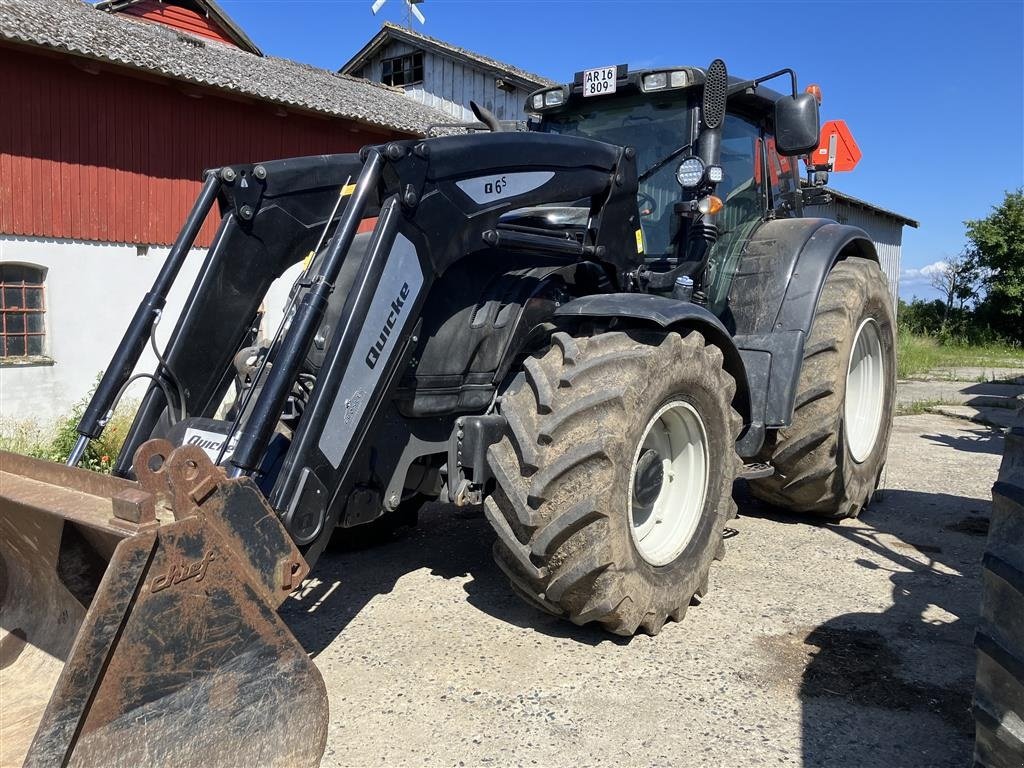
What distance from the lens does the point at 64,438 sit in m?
8.98

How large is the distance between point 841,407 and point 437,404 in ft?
8.19

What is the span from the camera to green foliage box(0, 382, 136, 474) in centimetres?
716

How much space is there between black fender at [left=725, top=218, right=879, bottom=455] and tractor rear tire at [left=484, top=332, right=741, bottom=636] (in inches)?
35.4

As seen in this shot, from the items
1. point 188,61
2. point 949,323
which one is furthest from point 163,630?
point 949,323

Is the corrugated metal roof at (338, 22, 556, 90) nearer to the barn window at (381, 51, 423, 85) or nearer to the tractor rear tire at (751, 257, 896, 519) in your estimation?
the barn window at (381, 51, 423, 85)

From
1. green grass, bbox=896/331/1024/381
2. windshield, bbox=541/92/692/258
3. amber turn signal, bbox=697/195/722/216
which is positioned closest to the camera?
amber turn signal, bbox=697/195/722/216

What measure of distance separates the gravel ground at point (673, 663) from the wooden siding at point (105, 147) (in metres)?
7.64

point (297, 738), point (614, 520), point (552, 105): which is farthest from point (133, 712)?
point (552, 105)

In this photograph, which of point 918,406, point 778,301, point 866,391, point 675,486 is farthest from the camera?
point 918,406

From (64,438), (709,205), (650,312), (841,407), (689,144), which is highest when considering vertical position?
(689,144)

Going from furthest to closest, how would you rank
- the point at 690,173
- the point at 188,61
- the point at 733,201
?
the point at 188,61 < the point at 733,201 < the point at 690,173

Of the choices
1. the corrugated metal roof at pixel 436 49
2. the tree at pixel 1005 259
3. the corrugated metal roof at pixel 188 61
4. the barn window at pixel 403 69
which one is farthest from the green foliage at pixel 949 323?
the corrugated metal roof at pixel 188 61

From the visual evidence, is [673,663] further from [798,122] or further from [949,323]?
[949,323]

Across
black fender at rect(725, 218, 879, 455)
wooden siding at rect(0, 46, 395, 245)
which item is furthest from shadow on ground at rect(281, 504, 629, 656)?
wooden siding at rect(0, 46, 395, 245)
